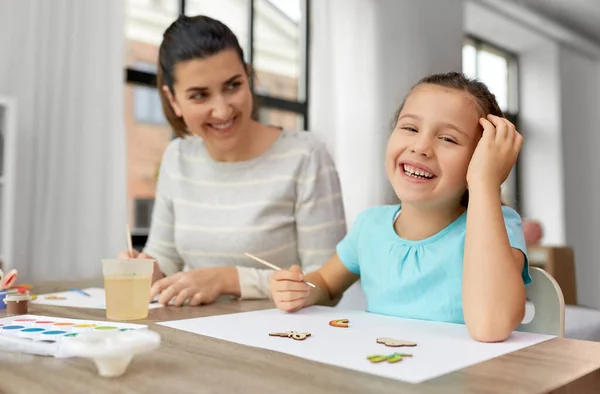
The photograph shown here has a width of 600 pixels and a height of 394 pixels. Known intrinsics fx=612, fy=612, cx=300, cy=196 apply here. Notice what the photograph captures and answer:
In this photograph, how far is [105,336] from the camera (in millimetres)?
554

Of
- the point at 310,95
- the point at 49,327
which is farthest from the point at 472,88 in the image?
the point at 310,95

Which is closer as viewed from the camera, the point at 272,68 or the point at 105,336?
the point at 105,336

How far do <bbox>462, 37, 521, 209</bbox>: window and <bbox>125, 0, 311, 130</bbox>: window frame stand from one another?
5.87 feet

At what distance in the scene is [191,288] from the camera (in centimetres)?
107

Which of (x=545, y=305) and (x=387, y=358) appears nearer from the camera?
(x=387, y=358)

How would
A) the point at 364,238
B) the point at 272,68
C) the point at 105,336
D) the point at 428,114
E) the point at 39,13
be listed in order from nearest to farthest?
the point at 105,336
the point at 428,114
the point at 364,238
the point at 39,13
the point at 272,68

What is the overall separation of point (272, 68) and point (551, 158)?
306 centimetres

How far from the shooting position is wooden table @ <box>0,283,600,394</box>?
498 millimetres

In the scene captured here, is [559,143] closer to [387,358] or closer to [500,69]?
[500,69]

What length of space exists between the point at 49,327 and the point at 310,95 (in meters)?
3.37

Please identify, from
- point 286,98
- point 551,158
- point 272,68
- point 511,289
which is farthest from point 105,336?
point 551,158

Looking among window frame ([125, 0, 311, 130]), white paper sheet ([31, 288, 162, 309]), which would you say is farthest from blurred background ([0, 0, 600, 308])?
white paper sheet ([31, 288, 162, 309])

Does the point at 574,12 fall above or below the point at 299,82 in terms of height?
above

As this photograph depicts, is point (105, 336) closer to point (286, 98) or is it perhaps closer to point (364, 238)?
point (364, 238)
